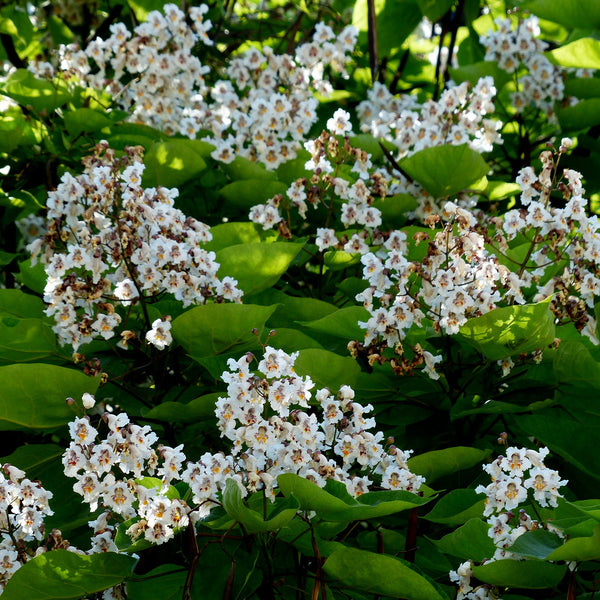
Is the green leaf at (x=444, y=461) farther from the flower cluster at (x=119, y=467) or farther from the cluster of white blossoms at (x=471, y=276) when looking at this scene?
the flower cluster at (x=119, y=467)

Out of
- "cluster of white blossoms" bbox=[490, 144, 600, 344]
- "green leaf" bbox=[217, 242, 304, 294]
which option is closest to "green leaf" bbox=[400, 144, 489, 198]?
"cluster of white blossoms" bbox=[490, 144, 600, 344]

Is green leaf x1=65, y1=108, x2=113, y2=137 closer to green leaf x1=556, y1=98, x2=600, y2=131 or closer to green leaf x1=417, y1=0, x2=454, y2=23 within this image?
green leaf x1=417, y1=0, x2=454, y2=23

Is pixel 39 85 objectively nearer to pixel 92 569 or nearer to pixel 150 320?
pixel 150 320

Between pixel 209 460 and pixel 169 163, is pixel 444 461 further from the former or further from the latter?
pixel 169 163

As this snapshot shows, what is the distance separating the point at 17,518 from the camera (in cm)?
158

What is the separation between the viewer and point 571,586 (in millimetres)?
1376

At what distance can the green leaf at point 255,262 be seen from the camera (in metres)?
2.14

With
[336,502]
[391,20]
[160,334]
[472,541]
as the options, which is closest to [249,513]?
[336,502]

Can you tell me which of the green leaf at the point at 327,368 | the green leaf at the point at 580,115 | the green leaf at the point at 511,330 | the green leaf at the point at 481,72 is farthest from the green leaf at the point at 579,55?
the green leaf at the point at 327,368

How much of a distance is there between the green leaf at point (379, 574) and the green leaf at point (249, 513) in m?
0.12

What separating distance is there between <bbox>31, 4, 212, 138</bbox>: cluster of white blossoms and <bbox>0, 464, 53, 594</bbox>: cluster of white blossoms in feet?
5.34

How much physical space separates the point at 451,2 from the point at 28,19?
1.72m

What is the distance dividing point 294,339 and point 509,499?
26.9 inches

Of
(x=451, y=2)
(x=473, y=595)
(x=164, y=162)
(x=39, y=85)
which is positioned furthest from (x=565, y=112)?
(x=473, y=595)
